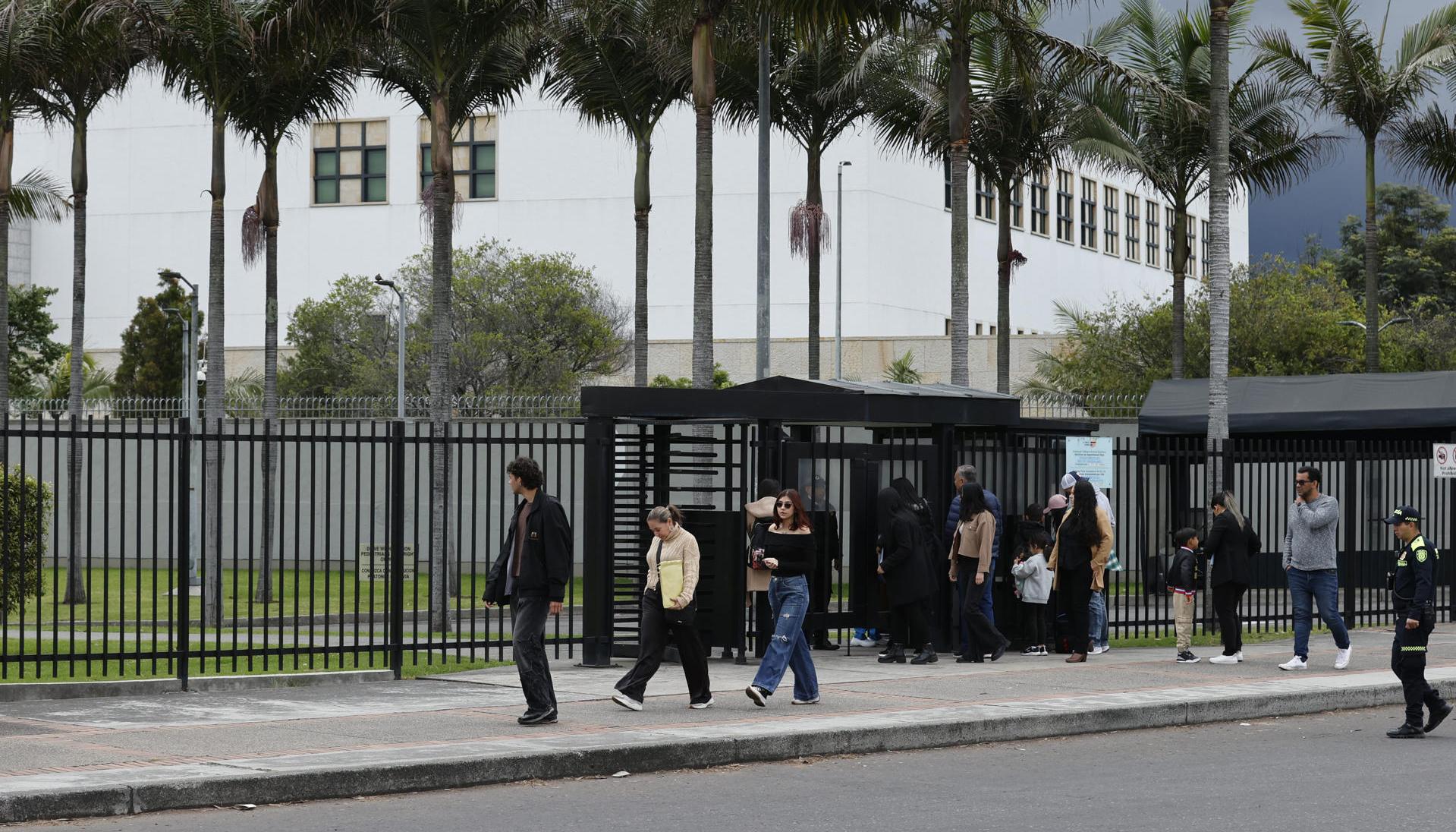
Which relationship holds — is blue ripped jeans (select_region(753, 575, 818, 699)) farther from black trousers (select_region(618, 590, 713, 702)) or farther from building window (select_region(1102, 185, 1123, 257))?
building window (select_region(1102, 185, 1123, 257))

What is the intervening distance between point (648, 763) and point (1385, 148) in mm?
22325

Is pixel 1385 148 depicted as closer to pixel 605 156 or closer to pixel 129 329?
pixel 605 156

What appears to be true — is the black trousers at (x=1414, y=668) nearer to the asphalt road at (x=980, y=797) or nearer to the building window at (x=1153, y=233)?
the asphalt road at (x=980, y=797)

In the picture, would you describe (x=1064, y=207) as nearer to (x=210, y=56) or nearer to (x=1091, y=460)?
(x=210, y=56)

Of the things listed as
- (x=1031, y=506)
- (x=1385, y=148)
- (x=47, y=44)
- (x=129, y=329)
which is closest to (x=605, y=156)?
(x=129, y=329)

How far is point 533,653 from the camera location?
1153 centimetres

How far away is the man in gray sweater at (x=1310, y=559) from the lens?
15.4 meters

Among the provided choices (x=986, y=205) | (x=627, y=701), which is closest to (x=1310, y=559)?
(x=627, y=701)

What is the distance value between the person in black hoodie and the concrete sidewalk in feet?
1.13

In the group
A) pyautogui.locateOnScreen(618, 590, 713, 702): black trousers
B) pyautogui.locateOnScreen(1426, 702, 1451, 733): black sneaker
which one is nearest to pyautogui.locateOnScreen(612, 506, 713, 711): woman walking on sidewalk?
pyautogui.locateOnScreen(618, 590, 713, 702): black trousers

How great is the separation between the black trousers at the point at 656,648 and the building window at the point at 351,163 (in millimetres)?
55981

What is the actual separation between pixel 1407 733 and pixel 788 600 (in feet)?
14.0

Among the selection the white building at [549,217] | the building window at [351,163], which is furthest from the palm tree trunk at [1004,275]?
the building window at [351,163]

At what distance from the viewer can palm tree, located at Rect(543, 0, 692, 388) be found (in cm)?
2298
